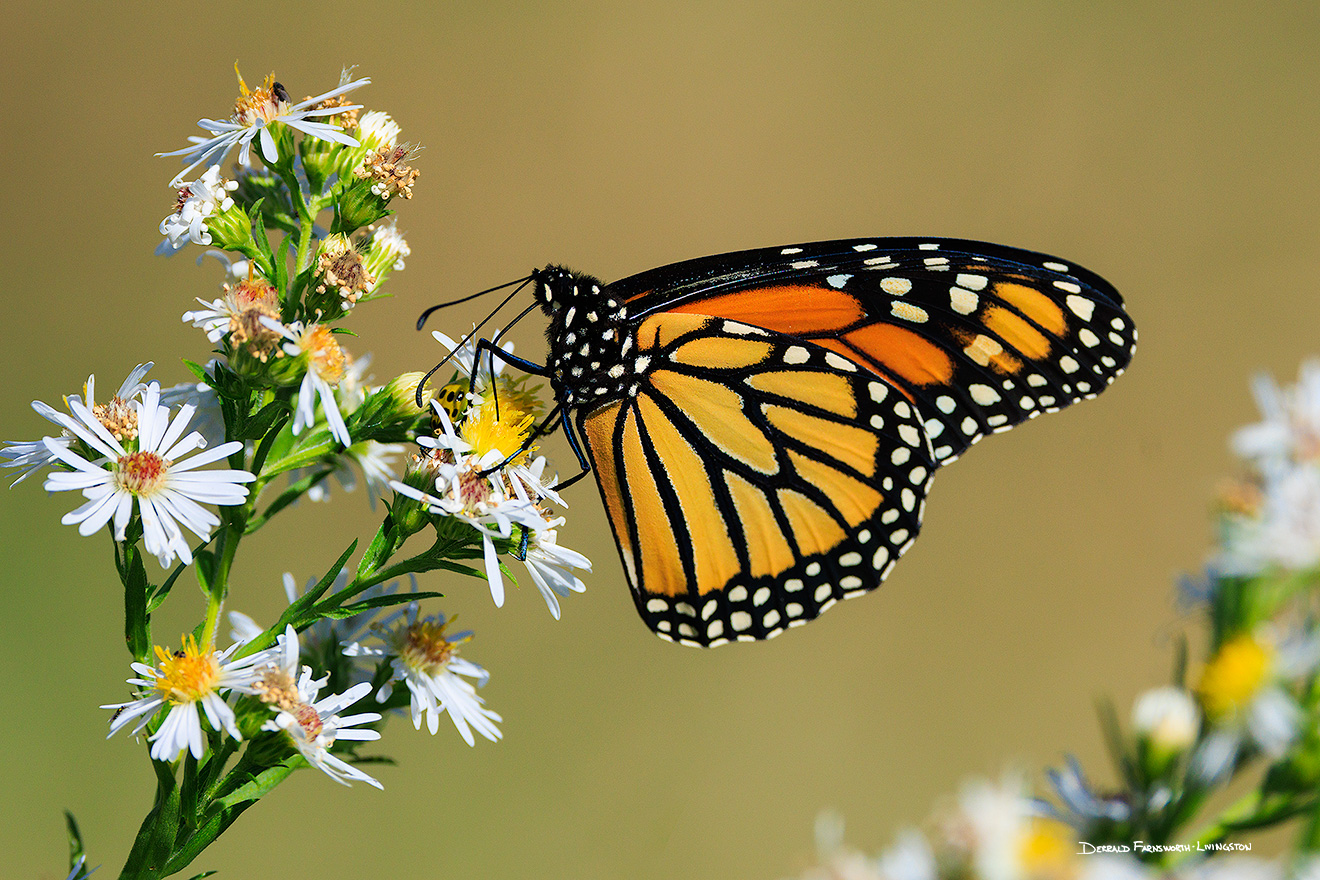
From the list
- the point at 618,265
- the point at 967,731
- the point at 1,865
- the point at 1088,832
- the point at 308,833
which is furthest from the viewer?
the point at 618,265

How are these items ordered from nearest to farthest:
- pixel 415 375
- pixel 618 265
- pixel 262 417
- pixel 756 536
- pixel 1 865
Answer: pixel 262 417 → pixel 415 375 → pixel 756 536 → pixel 1 865 → pixel 618 265

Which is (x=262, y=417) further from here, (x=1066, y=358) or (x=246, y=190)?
(x=1066, y=358)

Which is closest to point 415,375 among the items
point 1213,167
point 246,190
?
point 246,190

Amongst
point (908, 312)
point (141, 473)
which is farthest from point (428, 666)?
point (908, 312)

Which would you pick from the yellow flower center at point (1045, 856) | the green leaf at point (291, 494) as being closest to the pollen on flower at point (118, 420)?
the green leaf at point (291, 494)

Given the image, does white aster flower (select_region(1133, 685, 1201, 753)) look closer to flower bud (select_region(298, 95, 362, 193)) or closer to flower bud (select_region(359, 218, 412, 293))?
flower bud (select_region(359, 218, 412, 293))

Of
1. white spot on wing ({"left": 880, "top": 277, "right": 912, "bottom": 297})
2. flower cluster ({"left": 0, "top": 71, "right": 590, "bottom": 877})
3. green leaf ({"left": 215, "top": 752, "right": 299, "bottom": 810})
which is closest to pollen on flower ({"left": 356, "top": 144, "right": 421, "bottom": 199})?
flower cluster ({"left": 0, "top": 71, "right": 590, "bottom": 877})
